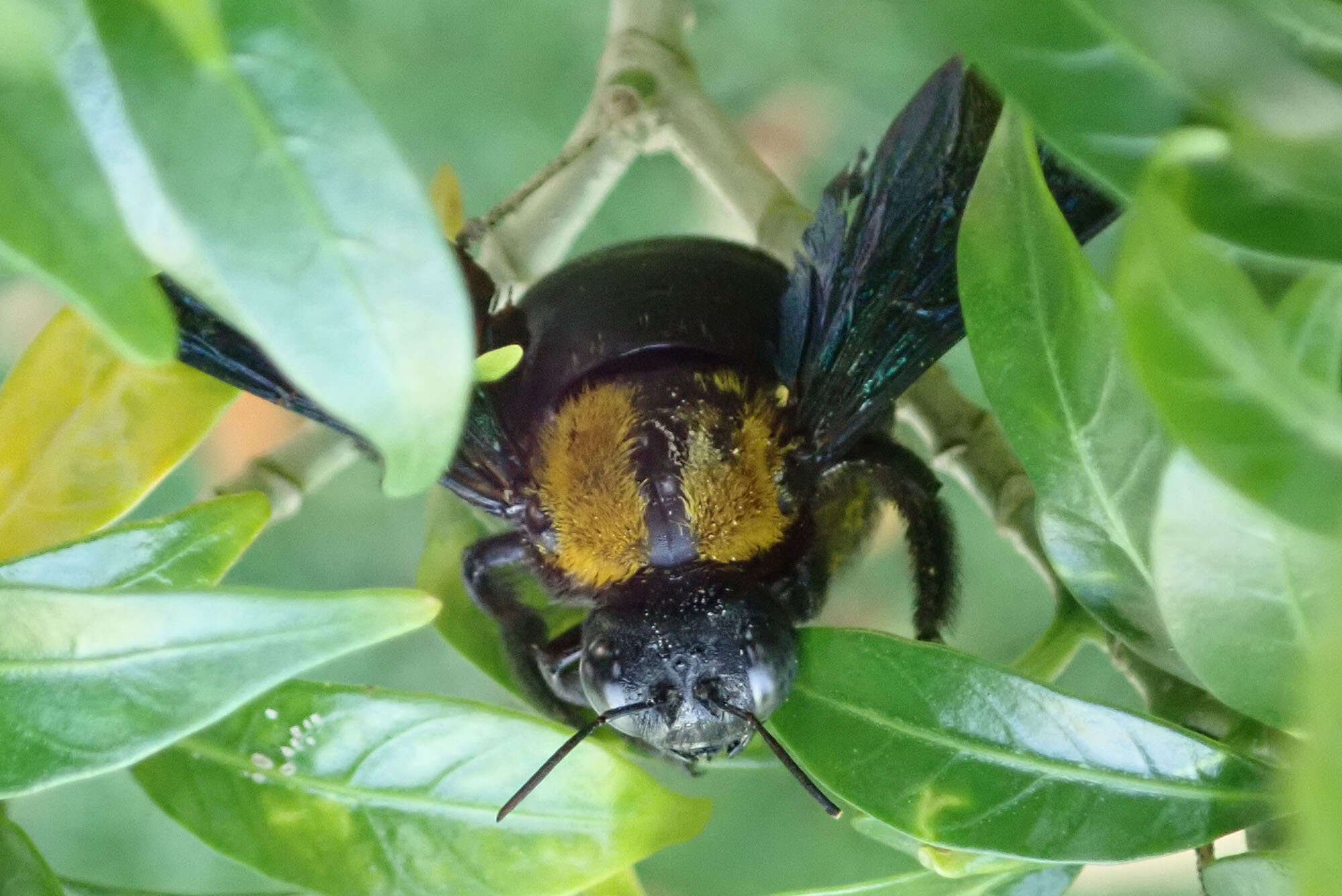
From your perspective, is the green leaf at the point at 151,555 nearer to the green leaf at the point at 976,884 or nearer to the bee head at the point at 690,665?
the bee head at the point at 690,665

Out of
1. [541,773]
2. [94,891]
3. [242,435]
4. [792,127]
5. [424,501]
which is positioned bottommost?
[424,501]

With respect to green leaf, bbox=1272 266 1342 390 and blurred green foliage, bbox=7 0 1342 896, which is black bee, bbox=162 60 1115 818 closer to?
blurred green foliage, bbox=7 0 1342 896

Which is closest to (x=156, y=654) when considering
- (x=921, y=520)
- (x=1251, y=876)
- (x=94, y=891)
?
(x=94, y=891)

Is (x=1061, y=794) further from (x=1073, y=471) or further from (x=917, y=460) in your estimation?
(x=917, y=460)

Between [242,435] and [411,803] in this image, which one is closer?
[411,803]

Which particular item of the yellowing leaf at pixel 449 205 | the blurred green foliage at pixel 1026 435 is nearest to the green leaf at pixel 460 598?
the blurred green foliage at pixel 1026 435

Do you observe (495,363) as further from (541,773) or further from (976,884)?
(976,884)

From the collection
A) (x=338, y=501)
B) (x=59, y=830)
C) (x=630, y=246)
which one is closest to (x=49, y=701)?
(x=630, y=246)
